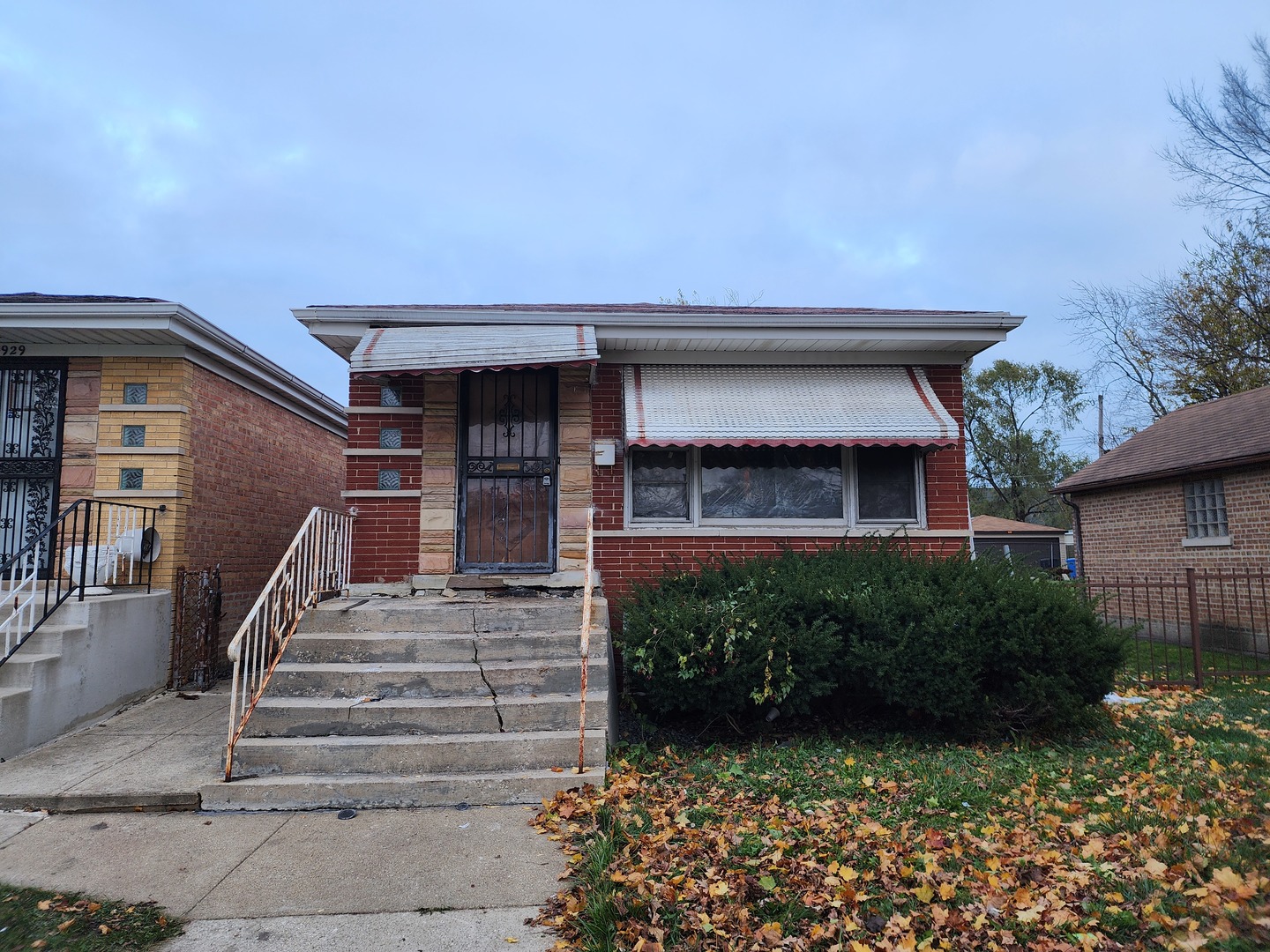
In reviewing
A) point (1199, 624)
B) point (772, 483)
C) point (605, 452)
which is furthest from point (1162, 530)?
point (605, 452)

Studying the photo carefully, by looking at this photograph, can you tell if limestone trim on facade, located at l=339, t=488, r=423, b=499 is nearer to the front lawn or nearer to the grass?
the front lawn

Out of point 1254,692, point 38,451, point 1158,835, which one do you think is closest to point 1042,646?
point 1158,835

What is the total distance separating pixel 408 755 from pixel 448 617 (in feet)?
4.92

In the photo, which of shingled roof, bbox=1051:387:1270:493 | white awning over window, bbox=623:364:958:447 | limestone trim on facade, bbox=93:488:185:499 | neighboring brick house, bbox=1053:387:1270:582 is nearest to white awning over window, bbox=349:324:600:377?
white awning over window, bbox=623:364:958:447

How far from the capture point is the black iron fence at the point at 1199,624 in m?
8.21

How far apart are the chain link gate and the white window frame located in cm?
459

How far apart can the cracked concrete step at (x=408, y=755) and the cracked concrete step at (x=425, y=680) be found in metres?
0.53

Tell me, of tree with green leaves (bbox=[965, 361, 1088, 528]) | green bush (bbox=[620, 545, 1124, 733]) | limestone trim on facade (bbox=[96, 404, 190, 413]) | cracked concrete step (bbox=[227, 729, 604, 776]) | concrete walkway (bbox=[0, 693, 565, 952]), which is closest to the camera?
concrete walkway (bbox=[0, 693, 565, 952])

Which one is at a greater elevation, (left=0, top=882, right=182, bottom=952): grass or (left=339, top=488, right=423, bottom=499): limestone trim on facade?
(left=339, top=488, right=423, bottom=499): limestone trim on facade

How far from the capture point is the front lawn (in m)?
3.12

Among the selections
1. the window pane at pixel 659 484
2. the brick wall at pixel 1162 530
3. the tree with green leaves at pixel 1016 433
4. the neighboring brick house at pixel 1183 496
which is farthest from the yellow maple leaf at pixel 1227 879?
the tree with green leaves at pixel 1016 433

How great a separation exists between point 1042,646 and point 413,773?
4726 mm

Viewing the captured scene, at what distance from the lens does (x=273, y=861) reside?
385 centimetres

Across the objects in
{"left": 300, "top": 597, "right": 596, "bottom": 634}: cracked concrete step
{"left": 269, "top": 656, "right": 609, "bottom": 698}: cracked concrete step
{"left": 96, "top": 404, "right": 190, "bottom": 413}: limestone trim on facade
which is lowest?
{"left": 269, "top": 656, "right": 609, "bottom": 698}: cracked concrete step
